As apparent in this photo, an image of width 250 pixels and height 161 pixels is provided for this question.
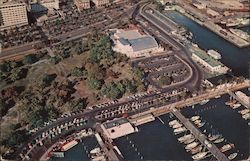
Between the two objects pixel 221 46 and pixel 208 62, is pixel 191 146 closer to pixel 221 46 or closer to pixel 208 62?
pixel 208 62

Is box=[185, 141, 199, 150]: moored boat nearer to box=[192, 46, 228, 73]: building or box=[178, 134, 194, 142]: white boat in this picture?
box=[178, 134, 194, 142]: white boat

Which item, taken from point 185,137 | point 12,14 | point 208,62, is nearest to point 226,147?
point 185,137

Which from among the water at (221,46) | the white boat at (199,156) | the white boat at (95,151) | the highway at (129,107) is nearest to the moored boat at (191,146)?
the white boat at (199,156)

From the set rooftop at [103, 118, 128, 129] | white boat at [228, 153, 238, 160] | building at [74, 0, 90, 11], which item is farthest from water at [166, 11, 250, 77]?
rooftop at [103, 118, 128, 129]

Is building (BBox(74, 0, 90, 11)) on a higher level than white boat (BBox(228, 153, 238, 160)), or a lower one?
higher

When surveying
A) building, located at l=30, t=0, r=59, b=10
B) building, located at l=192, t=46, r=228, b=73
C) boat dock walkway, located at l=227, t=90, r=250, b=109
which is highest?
building, located at l=30, t=0, r=59, b=10

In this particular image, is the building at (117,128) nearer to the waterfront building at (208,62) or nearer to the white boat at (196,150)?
the white boat at (196,150)
